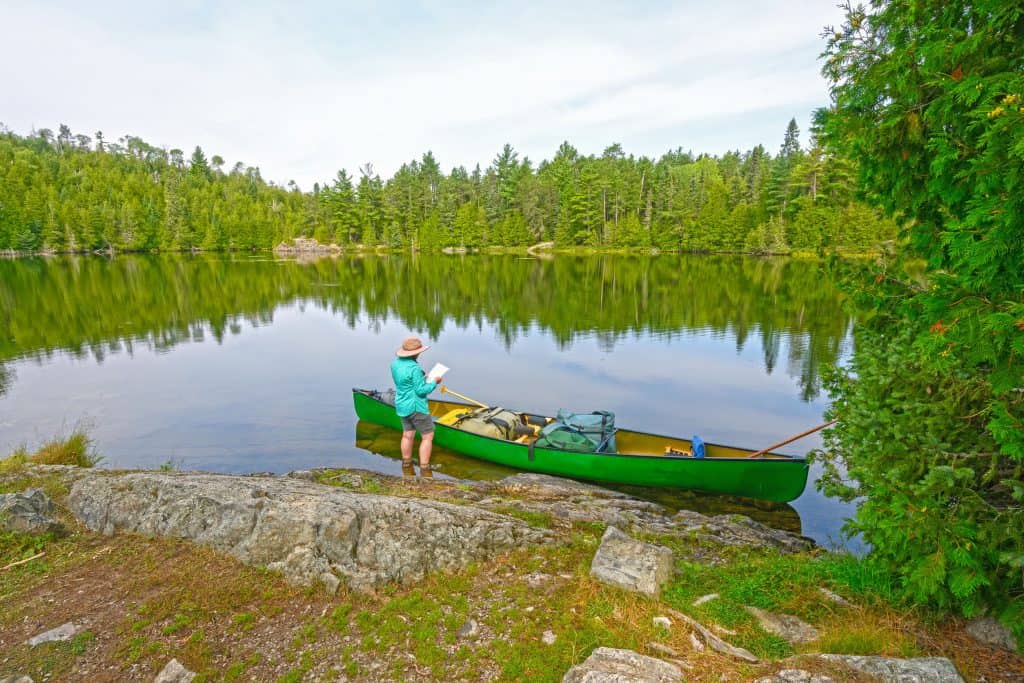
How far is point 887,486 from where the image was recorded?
169 inches

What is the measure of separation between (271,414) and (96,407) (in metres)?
5.69

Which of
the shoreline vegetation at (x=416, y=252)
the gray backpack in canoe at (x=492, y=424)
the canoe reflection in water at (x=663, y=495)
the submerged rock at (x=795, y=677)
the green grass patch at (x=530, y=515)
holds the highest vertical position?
the shoreline vegetation at (x=416, y=252)

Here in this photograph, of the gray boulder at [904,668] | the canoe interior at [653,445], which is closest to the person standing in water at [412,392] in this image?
the canoe interior at [653,445]

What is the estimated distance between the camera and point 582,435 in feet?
40.2

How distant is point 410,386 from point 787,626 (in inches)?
316

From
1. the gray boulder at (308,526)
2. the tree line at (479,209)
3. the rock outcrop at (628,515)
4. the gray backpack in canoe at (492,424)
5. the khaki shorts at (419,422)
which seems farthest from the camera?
the tree line at (479,209)

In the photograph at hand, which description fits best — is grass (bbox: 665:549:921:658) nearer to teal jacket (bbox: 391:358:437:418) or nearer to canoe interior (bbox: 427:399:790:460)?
canoe interior (bbox: 427:399:790:460)

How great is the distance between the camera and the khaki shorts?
11.6 metres

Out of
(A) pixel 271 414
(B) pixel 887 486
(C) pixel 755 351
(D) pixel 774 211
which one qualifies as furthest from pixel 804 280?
(B) pixel 887 486

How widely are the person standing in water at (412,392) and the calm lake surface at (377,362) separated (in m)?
1.92

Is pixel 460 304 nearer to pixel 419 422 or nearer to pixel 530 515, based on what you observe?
pixel 419 422

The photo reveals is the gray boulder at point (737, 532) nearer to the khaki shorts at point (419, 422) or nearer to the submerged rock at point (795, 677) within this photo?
the submerged rock at point (795, 677)

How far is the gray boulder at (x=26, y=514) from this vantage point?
6.19m

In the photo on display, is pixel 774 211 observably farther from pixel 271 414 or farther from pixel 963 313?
pixel 963 313
